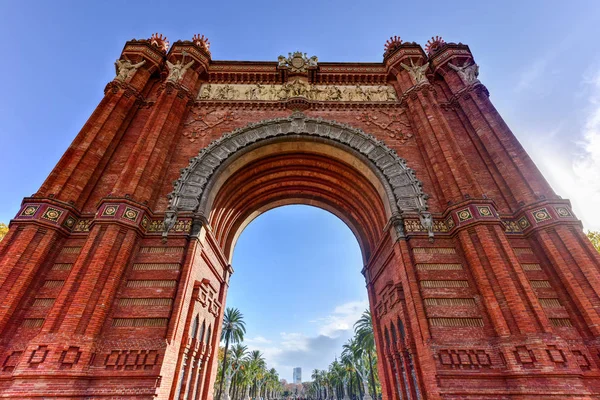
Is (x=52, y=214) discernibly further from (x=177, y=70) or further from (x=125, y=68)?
(x=177, y=70)

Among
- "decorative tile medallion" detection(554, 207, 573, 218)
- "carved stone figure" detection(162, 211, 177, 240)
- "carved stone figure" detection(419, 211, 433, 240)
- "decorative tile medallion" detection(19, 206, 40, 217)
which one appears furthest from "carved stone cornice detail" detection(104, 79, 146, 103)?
"decorative tile medallion" detection(554, 207, 573, 218)

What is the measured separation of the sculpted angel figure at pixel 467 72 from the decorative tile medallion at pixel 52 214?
681 inches

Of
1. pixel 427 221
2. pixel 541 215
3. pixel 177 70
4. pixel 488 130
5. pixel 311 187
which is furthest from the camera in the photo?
pixel 311 187

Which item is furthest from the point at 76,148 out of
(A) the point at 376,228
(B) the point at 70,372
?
(A) the point at 376,228

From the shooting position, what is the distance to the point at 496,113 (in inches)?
466

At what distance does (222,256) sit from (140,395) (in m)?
6.49

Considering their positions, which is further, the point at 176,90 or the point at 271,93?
the point at 271,93

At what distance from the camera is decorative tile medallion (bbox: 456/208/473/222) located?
29.6 ft

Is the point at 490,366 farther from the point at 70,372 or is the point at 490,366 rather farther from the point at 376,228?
the point at 70,372

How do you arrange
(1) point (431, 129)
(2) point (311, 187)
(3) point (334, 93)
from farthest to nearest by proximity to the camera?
(2) point (311, 187) → (3) point (334, 93) → (1) point (431, 129)

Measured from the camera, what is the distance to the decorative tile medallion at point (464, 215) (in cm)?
903

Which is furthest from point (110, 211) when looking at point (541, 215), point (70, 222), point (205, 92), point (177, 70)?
point (541, 215)

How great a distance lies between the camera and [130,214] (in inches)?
358

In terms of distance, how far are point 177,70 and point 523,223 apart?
16163 mm
